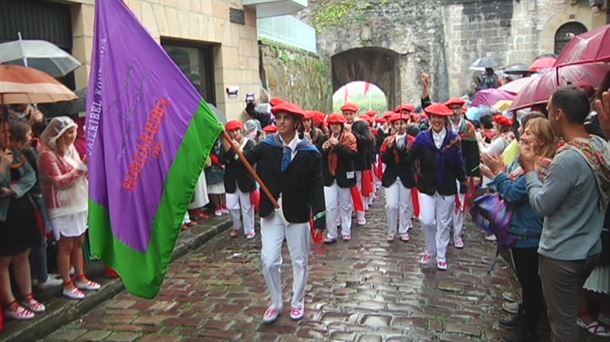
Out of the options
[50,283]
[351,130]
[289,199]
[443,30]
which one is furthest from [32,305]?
[443,30]

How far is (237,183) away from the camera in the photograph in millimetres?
8250

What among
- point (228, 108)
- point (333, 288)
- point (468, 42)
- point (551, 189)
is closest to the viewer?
point (551, 189)

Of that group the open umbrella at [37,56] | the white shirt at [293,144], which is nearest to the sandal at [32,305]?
the open umbrella at [37,56]

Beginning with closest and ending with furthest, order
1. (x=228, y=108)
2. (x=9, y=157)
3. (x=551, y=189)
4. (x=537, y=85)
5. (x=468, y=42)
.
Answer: (x=551, y=189), (x=9, y=157), (x=537, y=85), (x=228, y=108), (x=468, y=42)

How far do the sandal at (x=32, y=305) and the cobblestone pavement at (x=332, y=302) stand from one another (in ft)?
0.92

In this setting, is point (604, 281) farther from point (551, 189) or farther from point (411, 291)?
point (411, 291)

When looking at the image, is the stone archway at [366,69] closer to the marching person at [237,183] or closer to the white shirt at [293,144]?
the marching person at [237,183]

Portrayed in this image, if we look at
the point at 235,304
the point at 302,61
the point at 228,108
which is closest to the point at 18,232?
the point at 235,304

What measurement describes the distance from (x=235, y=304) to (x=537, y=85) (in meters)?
4.35

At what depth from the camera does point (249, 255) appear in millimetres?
7363

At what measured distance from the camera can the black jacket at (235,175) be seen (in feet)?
26.8

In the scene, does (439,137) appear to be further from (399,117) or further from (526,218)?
(526,218)

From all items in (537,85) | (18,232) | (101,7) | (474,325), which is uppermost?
(101,7)

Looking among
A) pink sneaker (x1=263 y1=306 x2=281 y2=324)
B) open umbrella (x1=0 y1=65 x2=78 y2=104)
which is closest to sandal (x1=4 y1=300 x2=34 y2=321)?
open umbrella (x1=0 y1=65 x2=78 y2=104)
